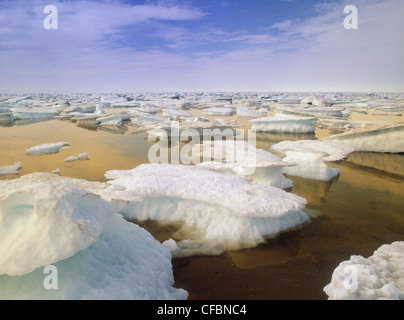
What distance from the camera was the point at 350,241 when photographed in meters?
3.61

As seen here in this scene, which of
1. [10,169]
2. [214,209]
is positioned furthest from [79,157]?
[214,209]

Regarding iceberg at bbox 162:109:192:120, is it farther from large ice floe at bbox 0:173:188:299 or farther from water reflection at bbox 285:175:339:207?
large ice floe at bbox 0:173:188:299

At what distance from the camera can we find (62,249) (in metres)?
1.72

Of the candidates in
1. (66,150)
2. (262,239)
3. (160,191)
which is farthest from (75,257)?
(66,150)

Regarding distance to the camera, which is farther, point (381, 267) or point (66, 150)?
point (66, 150)

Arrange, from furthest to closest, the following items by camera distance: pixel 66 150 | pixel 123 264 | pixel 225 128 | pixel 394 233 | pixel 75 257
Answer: pixel 225 128
pixel 66 150
pixel 394 233
pixel 123 264
pixel 75 257

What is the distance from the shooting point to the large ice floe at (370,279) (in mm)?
2048

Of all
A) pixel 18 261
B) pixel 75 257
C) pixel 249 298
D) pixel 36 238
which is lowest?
pixel 249 298

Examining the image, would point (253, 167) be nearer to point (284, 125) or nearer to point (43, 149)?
point (43, 149)

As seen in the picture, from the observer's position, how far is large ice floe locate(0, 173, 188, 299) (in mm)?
1711

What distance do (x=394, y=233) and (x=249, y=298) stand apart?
2.84 metres

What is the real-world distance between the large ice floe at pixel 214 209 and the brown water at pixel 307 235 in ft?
0.60

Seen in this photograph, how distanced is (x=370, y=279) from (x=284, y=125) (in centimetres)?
1221
